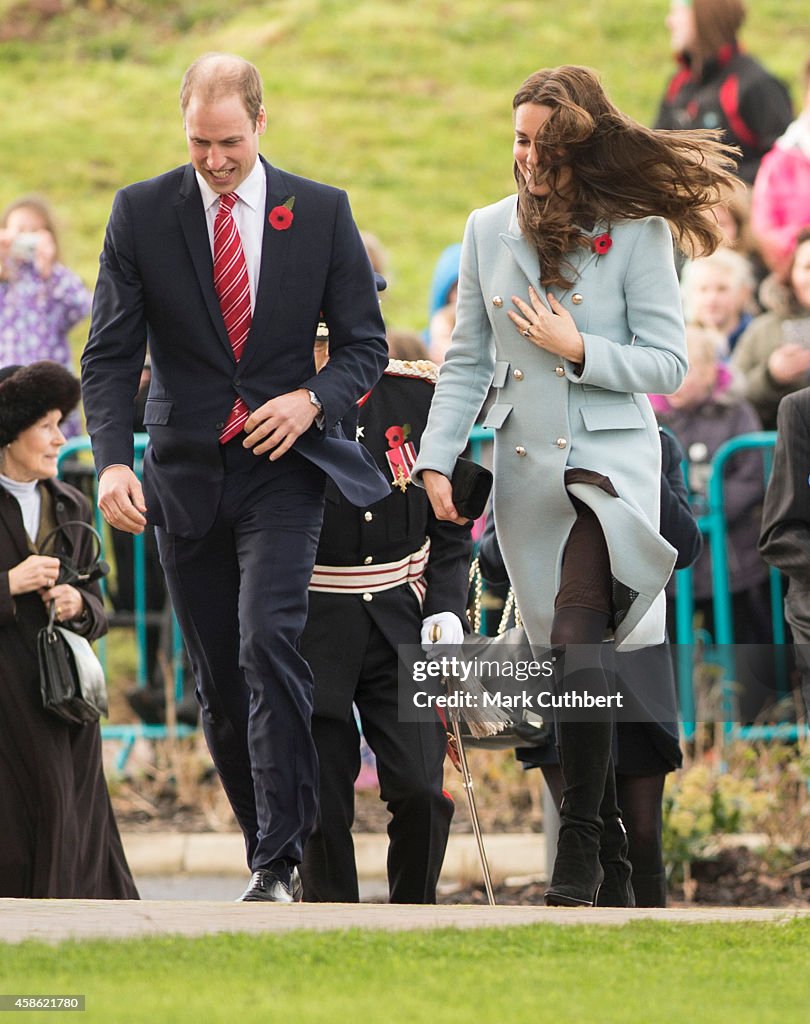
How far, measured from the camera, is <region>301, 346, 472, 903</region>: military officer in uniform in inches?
243

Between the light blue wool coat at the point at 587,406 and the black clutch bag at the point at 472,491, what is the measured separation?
5cm

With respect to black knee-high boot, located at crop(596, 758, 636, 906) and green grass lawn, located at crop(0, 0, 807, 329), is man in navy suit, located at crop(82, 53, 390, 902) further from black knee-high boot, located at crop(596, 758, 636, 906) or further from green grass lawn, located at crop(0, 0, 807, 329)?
green grass lawn, located at crop(0, 0, 807, 329)

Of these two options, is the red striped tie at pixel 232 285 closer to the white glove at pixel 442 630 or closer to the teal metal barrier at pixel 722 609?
the white glove at pixel 442 630

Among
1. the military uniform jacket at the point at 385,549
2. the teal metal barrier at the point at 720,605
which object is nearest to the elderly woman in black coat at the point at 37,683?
the military uniform jacket at the point at 385,549

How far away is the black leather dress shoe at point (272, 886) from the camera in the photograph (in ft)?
A: 17.7

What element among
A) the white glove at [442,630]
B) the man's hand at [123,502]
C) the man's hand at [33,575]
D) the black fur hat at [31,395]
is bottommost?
the white glove at [442,630]

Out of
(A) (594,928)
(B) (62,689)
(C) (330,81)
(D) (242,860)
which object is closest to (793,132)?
(D) (242,860)

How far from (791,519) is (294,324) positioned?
170 cm

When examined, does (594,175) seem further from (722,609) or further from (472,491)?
(722,609)

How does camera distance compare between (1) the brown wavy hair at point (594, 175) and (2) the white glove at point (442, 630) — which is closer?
(1) the brown wavy hair at point (594, 175)

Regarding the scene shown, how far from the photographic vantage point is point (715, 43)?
12.0m

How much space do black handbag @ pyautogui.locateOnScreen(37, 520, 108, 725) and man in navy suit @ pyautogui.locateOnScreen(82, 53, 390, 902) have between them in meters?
1.16

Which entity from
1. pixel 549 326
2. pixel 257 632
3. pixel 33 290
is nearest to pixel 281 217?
pixel 549 326

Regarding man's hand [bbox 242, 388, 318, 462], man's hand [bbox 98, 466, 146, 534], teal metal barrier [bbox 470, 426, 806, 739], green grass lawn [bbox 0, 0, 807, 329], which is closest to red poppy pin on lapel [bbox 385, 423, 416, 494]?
man's hand [bbox 242, 388, 318, 462]
